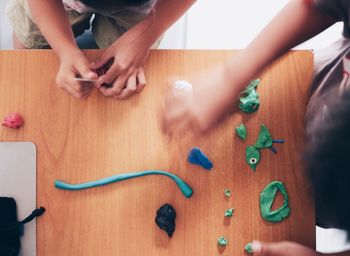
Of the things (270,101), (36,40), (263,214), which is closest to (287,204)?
(263,214)

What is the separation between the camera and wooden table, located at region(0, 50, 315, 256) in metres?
0.56

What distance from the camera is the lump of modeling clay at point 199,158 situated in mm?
556

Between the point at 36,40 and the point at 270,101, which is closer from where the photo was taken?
the point at 270,101

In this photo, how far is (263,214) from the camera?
555 mm

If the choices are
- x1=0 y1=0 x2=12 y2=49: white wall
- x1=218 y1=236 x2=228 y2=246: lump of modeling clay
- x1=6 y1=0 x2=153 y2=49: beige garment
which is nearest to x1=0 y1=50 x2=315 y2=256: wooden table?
x1=218 y1=236 x2=228 y2=246: lump of modeling clay

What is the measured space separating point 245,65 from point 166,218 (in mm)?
256

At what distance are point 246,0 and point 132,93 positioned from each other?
62cm

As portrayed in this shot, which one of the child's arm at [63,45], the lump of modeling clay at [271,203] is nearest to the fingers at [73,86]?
the child's arm at [63,45]

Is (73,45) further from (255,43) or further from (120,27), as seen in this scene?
(255,43)

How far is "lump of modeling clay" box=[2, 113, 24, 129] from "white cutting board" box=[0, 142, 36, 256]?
29 mm

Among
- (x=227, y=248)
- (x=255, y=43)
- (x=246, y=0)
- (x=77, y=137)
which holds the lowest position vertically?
(x=227, y=248)

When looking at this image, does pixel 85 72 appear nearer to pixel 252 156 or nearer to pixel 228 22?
pixel 252 156

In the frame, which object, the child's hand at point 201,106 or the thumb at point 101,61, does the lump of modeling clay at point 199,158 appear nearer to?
the child's hand at point 201,106

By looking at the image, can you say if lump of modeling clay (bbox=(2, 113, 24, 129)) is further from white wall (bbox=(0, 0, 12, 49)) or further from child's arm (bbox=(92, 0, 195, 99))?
white wall (bbox=(0, 0, 12, 49))
